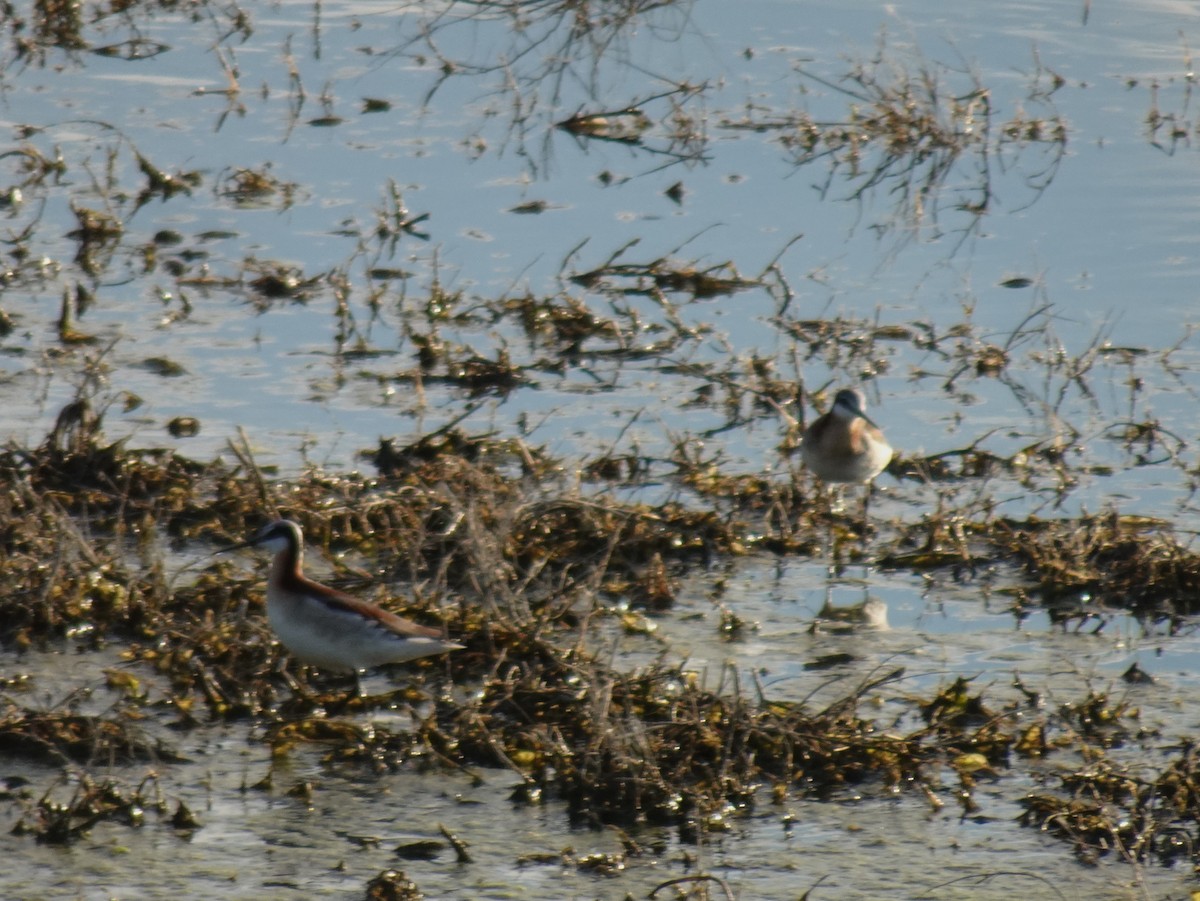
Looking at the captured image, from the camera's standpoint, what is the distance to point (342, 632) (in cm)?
754

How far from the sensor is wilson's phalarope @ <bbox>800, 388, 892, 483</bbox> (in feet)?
32.1

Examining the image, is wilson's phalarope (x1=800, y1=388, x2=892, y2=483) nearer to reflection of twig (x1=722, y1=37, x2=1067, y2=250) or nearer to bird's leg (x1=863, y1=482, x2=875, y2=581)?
bird's leg (x1=863, y1=482, x2=875, y2=581)

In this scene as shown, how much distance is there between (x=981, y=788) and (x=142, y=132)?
Result: 35.4ft

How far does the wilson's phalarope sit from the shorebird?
9.11 feet

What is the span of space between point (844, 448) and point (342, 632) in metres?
3.14

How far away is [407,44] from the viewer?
1903 cm

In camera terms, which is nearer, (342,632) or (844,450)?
(342,632)

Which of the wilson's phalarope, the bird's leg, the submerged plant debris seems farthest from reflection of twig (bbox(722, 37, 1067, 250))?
the submerged plant debris

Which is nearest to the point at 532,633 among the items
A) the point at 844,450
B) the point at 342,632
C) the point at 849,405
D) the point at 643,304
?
the point at 342,632

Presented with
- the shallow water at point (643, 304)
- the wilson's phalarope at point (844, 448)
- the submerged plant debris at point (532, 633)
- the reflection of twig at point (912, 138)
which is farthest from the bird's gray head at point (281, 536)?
the reflection of twig at point (912, 138)

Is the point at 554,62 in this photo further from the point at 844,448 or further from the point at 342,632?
the point at 342,632

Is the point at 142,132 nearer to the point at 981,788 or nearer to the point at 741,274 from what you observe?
the point at 741,274

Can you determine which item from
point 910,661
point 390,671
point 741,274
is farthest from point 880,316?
point 390,671

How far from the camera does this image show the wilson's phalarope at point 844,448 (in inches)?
386
